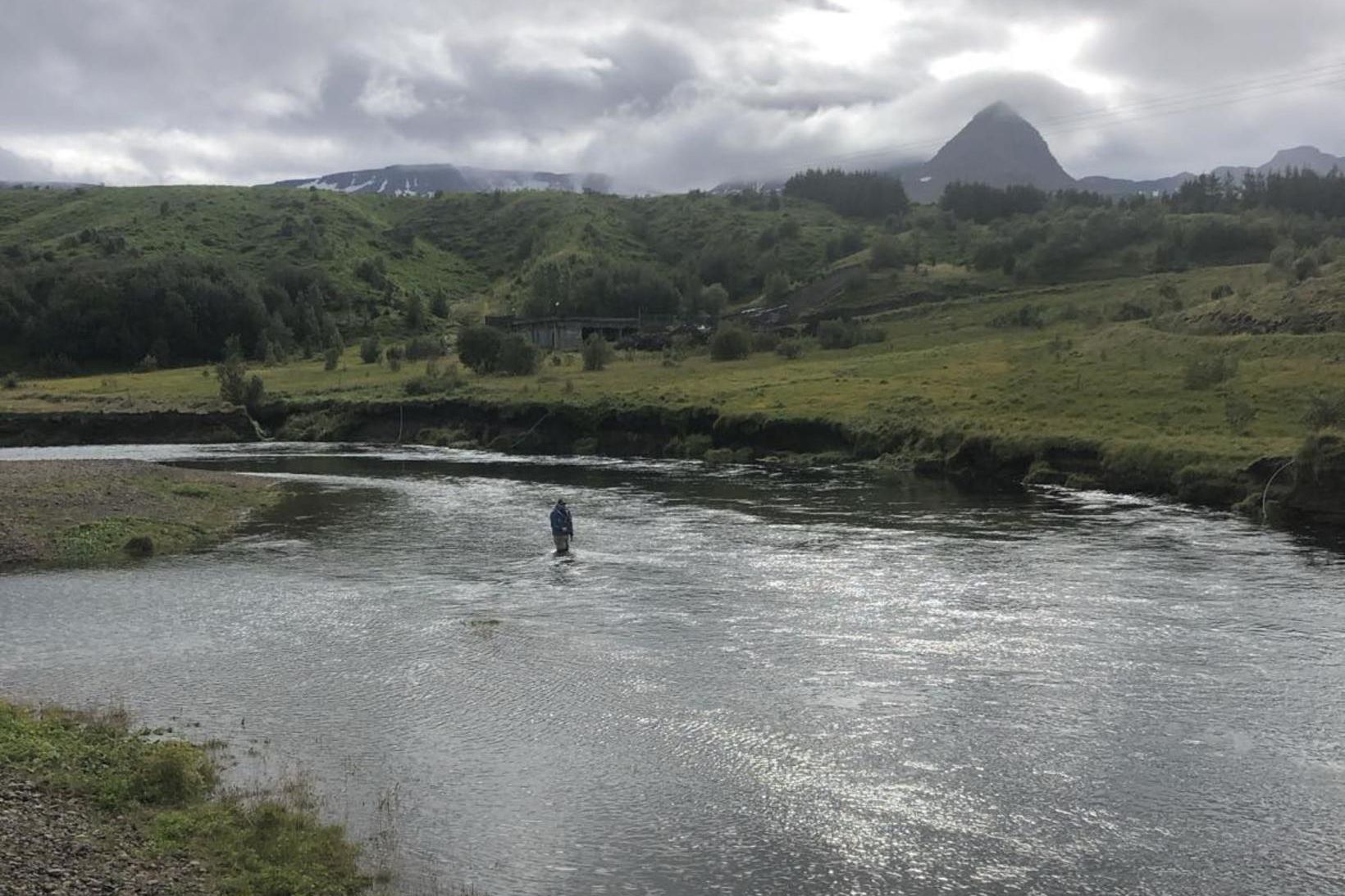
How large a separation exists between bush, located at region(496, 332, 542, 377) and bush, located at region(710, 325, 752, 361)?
71.0 ft

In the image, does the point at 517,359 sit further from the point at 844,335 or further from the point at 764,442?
the point at 764,442

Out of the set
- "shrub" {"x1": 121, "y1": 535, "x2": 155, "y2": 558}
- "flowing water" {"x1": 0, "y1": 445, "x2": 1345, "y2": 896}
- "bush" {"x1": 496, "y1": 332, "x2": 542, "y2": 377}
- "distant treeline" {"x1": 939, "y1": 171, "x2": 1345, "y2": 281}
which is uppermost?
"distant treeline" {"x1": 939, "y1": 171, "x2": 1345, "y2": 281}

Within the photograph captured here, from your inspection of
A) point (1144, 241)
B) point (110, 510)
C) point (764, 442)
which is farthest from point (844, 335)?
point (110, 510)

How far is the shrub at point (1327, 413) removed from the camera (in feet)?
179

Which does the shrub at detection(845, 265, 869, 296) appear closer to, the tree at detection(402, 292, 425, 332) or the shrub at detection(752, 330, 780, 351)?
the shrub at detection(752, 330, 780, 351)

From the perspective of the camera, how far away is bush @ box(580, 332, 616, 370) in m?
125

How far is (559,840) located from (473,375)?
110734 mm

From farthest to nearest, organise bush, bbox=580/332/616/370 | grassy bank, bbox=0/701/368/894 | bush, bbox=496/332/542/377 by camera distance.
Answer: bush, bbox=580/332/616/370 → bush, bbox=496/332/542/377 → grassy bank, bbox=0/701/368/894

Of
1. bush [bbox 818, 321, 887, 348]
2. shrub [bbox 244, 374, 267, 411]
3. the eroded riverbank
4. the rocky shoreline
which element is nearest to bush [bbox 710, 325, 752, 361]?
bush [bbox 818, 321, 887, 348]

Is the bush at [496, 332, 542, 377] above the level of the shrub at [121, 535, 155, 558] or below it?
above

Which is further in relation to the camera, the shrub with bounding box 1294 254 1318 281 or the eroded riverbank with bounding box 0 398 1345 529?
the shrub with bounding box 1294 254 1318 281

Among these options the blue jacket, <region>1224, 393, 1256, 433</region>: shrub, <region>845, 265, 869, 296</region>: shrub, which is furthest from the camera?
<region>845, 265, 869, 296</region>: shrub

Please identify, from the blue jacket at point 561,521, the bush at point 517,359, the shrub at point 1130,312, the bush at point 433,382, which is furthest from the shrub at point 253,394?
the shrub at point 1130,312

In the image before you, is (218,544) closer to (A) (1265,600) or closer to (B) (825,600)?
(B) (825,600)
